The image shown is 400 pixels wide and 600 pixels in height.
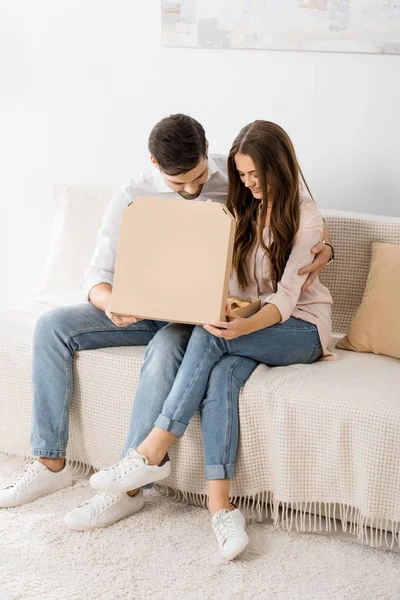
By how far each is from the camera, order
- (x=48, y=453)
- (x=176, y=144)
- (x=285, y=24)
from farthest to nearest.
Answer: (x=285, y=24) → (x=48, y=453) → (x=176, y=144)

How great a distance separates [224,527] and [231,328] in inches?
17.6

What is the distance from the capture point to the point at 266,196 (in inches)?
83.9

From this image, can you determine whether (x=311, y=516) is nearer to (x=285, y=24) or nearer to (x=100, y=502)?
(x=100, y=502)

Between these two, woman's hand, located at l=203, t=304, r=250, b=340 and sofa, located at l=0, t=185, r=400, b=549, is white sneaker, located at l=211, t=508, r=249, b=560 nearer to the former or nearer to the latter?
sofa, located at l=0, t=185, r=400, b=549

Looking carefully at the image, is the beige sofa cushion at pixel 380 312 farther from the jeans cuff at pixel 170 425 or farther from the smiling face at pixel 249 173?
the jeans cuff at pixel 170 425

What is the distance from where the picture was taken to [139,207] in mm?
2043

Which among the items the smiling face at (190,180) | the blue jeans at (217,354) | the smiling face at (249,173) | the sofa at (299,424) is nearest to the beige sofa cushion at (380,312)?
the sofa at (299,424)

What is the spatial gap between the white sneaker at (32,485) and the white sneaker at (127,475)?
240 millimetres

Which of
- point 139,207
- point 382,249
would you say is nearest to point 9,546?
point 139,207

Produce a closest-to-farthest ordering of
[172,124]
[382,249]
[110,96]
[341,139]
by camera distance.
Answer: [172,124] → [382,249] → [341,139] → [110,96]

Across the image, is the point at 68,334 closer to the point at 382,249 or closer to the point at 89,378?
the point at 89,378

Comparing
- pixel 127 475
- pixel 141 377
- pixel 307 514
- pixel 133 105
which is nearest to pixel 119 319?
pixel 141 377

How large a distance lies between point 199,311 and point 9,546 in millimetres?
683

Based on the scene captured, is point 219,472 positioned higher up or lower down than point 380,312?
lower down
